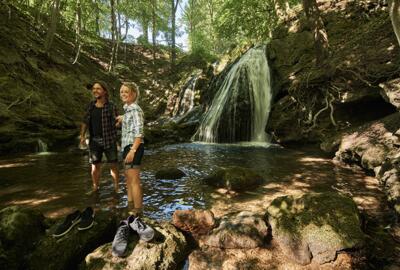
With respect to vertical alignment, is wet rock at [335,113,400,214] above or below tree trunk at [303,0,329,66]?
below

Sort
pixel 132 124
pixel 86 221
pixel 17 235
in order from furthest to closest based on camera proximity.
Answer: pixel 132 124 → pixel 86 221 → pixel 17 235

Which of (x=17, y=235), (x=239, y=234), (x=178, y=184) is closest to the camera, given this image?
(x=17, y=235)

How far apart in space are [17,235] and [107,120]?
2.63m

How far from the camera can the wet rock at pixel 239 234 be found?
3.97 meters

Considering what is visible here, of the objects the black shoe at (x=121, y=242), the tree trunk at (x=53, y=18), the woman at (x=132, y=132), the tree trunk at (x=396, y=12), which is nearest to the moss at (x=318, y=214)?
the black shoe at (x=121, y=242)

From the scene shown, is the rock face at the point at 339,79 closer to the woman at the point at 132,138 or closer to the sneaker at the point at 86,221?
the woman at the point at 132,138

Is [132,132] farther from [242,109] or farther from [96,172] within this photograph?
[242,109]

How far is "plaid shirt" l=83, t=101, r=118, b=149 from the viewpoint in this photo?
5628 millimetres

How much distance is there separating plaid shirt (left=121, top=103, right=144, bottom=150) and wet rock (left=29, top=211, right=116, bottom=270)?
1362 millimetres

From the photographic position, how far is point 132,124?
183 inches

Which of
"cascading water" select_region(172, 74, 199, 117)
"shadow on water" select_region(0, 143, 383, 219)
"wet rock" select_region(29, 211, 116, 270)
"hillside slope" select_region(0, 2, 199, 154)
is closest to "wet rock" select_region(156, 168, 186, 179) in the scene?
"shadow on water" select_region(0, 143, 383, 219)

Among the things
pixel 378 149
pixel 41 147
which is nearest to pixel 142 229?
pixel 378 149

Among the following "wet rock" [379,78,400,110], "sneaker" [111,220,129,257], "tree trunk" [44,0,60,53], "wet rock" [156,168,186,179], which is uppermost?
"tree trunk" [44,0,60,53]

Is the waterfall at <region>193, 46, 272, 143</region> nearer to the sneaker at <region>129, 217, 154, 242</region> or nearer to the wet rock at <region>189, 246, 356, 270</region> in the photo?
the wet rock at <region>189, 246, 356, 270</region>
